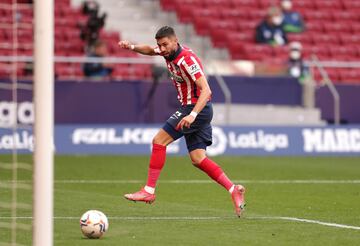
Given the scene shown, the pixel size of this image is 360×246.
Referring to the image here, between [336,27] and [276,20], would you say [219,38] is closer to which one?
[276,20]

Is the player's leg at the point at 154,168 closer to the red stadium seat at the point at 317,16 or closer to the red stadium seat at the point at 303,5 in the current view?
the red stadium seat at the point at 317,16

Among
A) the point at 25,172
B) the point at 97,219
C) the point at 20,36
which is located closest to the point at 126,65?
the point at 20,36

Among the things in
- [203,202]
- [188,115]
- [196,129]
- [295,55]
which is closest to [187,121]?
[188,115]

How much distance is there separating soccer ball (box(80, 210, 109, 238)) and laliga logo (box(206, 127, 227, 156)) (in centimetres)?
1255

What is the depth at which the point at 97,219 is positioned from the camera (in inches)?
401

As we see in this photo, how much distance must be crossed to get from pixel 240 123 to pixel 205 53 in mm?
3487

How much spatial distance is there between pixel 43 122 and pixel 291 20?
2080 cm

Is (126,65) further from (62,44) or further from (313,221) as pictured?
(313,221)

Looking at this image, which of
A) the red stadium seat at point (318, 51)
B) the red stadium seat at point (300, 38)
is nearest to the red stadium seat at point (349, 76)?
the red stadium seat at point (318, 51)

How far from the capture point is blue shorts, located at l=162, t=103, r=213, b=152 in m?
12.6

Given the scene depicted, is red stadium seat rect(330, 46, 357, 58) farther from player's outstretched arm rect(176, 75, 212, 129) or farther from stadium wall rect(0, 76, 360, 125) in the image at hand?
player's outstretched arm rect(176, 75, 212, 129)

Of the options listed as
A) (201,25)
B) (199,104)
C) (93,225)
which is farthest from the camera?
(201,25)

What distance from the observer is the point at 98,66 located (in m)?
23.5

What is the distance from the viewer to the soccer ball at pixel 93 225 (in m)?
10.1
